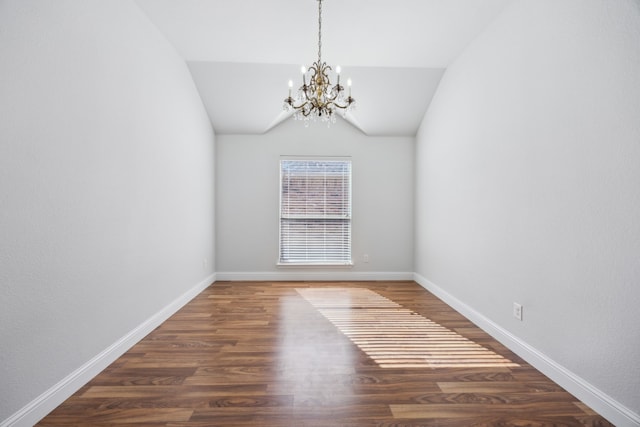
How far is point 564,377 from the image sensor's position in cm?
190

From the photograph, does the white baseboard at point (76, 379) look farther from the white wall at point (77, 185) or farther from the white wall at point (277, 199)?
the white wall at point (277, 199)

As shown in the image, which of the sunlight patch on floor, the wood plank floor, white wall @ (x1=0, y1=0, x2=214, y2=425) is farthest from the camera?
the sunlight patch on floor

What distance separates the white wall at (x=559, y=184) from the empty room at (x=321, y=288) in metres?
0.01

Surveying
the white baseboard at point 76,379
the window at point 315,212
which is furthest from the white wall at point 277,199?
the white baseboard at point 76,379

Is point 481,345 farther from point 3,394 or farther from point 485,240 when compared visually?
point 3,394

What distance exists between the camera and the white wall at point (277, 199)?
480cm

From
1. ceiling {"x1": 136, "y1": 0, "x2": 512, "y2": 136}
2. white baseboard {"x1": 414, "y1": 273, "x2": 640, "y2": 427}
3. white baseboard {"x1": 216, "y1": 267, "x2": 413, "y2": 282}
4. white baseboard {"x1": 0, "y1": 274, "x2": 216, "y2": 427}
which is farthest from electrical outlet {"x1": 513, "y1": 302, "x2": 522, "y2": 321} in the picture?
white baseboard {"x1": 0, "y1": 274, "x2": 216, "y2": 427}

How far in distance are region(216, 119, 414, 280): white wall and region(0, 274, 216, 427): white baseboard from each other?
6.24ft

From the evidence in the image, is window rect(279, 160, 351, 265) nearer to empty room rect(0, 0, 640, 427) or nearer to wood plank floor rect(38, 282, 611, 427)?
empty room rect(0, 0, 640, 427)

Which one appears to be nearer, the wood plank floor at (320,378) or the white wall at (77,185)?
the white wall at (77,185)

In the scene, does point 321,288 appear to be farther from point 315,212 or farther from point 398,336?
point 398,336

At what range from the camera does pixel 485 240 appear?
2.82 meters

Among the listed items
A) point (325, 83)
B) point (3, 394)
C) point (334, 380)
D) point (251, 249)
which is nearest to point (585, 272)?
point (334, 380)

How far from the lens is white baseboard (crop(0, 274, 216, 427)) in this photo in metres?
1.52
